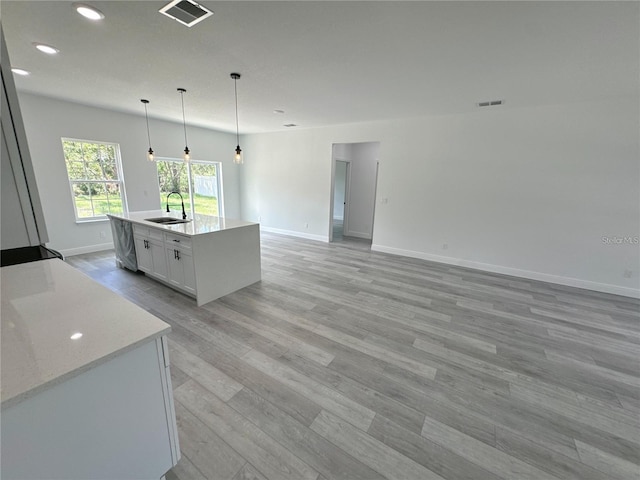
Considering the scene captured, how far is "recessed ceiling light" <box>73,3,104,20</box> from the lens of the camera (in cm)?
188

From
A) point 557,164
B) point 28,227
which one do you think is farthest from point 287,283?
point 557,164

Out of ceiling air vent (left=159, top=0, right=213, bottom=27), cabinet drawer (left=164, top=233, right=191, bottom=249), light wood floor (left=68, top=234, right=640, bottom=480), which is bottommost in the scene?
light wood floor (left=68, top=234, right=640, bottom=480)

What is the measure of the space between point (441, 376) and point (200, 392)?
6.42 ft

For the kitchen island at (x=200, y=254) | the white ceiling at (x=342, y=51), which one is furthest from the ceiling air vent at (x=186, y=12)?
the kitchen island at (x=200, y=254)

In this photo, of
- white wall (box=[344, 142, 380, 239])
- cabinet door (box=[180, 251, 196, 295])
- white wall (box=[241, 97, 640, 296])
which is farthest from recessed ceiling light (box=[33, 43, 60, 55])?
white wall (box=[344, 142, 380, 239])

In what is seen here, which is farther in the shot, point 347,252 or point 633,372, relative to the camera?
point 347,252

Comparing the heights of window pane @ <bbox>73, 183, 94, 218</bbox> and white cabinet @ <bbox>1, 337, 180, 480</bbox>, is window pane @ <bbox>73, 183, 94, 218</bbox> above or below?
above

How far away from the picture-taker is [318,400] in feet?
5.99

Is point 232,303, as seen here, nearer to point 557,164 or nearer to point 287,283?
point 287,283

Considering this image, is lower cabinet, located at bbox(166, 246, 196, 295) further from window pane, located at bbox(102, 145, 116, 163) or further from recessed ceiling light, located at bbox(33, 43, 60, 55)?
window pane, located at bbox(102, 145, 116, 163)

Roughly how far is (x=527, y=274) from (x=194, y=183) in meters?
8.05

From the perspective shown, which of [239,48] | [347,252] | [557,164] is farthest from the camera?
[347,252]

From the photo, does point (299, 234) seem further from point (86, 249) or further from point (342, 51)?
point (342, 51)

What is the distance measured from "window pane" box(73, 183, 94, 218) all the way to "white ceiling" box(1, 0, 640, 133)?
1.68m
